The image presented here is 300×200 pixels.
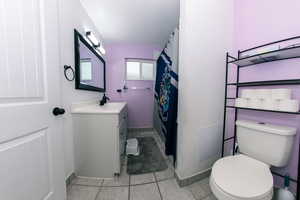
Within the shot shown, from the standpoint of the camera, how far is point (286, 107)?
94 cm

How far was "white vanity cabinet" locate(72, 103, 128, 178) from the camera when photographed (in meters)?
1.38

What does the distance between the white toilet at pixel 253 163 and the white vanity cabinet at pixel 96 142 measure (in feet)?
3.31

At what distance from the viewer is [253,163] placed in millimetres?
1023

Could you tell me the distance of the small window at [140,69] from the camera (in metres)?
3.14

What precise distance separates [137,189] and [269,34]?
2.01 metres

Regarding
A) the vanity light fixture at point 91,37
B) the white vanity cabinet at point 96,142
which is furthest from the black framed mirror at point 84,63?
the white vanity cabinet at point 96,142

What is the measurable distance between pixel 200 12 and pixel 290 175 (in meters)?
1.72

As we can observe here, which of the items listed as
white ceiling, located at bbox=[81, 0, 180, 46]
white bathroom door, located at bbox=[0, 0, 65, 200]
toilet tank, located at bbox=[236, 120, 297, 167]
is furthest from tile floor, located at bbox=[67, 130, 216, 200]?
white ceiling, located at bbox=[81, 0, 180, 46]

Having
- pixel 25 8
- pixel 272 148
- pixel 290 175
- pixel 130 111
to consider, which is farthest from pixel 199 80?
pixel 130 111

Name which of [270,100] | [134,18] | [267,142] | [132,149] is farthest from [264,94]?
[134,18]

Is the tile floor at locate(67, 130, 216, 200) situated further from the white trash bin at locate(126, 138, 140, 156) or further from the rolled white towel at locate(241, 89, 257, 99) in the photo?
the rolled white towel at locate(241, 89, 257, 99)

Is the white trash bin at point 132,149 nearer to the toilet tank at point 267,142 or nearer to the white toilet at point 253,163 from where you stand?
the white toilet at point 253,163

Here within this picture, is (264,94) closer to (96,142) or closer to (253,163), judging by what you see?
(253,163)

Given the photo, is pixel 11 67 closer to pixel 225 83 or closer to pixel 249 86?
pixel 225 83
